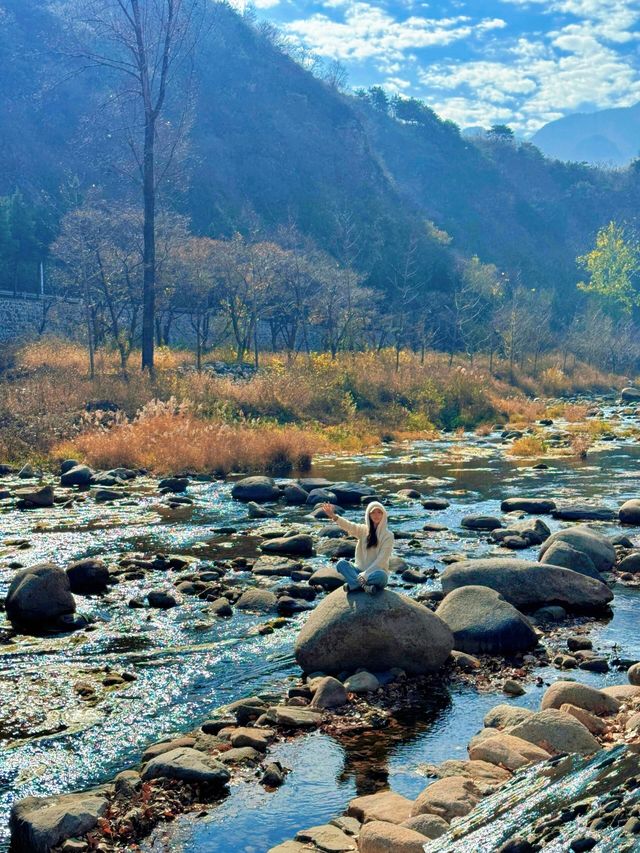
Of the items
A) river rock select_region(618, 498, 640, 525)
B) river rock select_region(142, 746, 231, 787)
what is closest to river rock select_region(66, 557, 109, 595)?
river rock select_region(142, 746, 231, 787)

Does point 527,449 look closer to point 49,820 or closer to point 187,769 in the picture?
point 187,769

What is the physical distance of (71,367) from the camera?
31.8m

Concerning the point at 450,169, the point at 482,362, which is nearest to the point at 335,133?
the point at 450,169

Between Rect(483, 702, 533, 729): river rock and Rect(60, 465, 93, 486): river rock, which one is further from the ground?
Rect(60, 465, 93, 486): river rock

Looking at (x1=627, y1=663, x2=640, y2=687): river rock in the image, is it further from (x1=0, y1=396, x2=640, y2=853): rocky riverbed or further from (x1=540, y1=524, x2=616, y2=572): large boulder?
(x1=540, y1=524, x2=616, y2=572): large boulder

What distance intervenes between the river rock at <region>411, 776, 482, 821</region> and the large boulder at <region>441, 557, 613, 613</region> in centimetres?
478

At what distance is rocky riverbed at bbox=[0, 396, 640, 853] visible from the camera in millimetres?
6672

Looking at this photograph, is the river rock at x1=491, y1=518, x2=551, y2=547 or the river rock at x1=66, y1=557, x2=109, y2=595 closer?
the river rock at x1=66, y1=557, x2=109, y2=595

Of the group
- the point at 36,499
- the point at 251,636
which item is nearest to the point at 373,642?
the point at 251,636

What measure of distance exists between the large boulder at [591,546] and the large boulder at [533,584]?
1.61m

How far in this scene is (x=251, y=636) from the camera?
9.89 meters

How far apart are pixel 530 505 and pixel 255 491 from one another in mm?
5384

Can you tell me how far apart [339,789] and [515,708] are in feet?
5.81

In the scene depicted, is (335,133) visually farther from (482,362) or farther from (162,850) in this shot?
(162,850)
